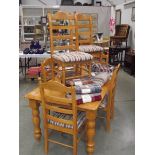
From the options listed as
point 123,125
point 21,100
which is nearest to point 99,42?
point 21,100

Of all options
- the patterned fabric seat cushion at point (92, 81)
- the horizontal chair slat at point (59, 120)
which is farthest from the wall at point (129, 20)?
the horizontal chair slat at point (59, 120)

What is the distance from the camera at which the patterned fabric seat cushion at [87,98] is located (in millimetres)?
2029

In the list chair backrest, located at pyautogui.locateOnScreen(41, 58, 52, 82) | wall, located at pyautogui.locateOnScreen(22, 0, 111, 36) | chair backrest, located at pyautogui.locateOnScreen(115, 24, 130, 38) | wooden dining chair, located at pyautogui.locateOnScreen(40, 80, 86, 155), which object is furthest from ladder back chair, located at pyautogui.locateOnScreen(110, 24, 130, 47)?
wooden dining chair, located at pyautogui.locateOnScreen(40, 80, 86, 155)

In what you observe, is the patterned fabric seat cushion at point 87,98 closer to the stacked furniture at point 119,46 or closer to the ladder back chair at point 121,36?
the stacked furniture at point 119,46

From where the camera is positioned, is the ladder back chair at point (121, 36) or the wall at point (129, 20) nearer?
the wall at point (129, 20)

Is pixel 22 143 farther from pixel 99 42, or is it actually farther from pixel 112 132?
pixel 99 42

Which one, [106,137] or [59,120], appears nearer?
[59,120]

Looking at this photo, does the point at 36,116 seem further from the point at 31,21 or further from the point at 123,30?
the point at 31,21

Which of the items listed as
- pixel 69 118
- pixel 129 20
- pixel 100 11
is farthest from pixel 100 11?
pixel 69 118

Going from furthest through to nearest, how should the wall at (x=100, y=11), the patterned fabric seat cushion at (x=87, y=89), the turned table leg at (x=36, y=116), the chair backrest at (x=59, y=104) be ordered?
1. the wall at (x=100, y=11)
2. the turned table leg at (x=36, y=116)
3. the patterned fabric seat cushion at (x=87, y=89)
4. the chair backrest at (x=59, y=104)

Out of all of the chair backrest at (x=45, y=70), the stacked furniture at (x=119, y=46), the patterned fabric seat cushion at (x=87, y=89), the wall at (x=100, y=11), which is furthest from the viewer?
the wall at (x=100, y=11)

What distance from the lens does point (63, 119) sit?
2.05 metres

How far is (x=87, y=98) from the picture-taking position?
206 cm
